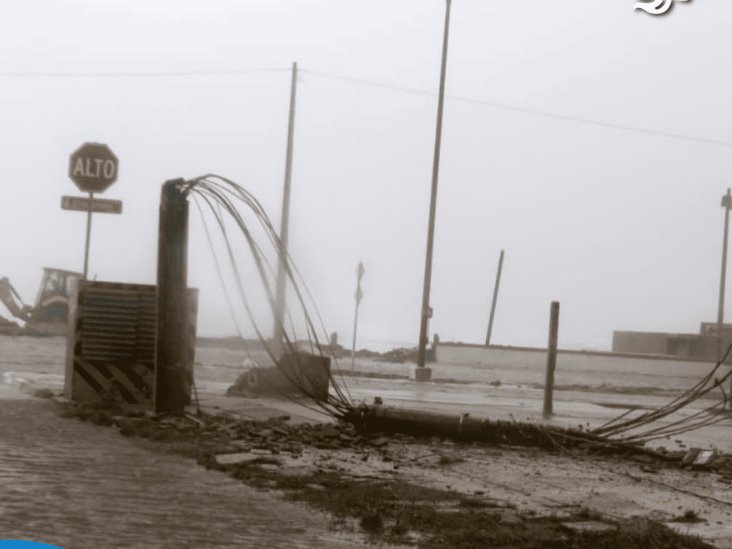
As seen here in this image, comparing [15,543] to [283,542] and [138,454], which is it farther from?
[138,454]

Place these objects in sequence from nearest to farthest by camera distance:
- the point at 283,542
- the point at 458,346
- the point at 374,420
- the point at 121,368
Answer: the point at 283,542 → the point at 374,420 → the point at 121,368 → the point at 458,346

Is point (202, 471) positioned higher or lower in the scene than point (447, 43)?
lower

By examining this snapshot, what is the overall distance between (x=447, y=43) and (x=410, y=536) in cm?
3538

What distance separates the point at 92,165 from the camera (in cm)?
2136

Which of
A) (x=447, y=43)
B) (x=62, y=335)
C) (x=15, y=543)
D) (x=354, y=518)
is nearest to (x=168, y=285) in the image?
(x=354, y=518)

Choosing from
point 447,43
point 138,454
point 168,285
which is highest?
point 447,43

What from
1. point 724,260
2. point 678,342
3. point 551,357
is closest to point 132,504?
point 551,357

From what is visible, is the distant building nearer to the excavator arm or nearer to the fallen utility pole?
the excavator arm

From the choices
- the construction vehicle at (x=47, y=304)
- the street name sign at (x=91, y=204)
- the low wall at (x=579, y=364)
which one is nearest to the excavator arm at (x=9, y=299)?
the construction vehicle at (x=47, y=304)

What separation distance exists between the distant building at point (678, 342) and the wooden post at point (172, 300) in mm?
50079

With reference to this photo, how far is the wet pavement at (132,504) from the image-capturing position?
25.4 ft

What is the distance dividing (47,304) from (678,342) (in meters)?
40.1

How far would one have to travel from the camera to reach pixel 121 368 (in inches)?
713

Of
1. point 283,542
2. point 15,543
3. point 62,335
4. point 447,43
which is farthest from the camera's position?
point 62,335
